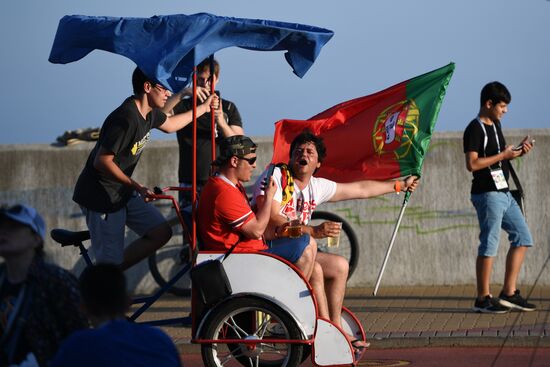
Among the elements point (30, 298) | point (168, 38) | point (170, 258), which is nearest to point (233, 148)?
point (168, 38)

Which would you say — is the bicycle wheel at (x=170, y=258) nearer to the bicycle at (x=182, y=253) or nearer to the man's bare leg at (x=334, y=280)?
the bicycle at (x=182, y=253)

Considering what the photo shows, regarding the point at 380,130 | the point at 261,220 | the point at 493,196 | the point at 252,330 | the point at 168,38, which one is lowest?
the point at 252,330

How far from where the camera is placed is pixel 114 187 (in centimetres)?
815

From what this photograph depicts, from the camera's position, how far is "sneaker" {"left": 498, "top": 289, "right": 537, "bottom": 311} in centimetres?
988

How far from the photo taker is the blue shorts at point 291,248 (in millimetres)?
7320

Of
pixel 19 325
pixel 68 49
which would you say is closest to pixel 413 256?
pixel 68 49

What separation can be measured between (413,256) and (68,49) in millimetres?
5242

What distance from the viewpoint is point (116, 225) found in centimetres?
815

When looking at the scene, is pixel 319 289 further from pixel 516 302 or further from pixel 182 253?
pixel 182 253

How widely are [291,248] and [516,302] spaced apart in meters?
3.28

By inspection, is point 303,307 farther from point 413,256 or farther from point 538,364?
point 413,256

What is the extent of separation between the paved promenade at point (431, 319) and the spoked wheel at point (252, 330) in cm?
146

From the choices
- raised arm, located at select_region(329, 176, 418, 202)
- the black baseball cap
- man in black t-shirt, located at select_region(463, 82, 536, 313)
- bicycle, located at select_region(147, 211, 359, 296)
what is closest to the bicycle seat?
the black baseball cap

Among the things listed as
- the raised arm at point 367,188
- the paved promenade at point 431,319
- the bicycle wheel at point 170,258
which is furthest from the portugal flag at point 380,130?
the bicycle wheel at point 170,258
